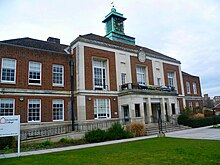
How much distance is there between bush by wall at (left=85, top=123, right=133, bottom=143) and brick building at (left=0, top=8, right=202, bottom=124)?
390 cm

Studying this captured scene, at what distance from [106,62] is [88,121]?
730cm

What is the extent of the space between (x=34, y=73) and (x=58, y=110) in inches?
168

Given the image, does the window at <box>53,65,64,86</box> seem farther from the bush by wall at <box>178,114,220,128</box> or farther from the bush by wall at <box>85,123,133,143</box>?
the bush by wall at <box>178,114,220,128</box>

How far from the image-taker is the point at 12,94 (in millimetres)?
16672

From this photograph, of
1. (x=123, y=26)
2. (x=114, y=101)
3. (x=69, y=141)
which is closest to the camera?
(x=69, y=141)

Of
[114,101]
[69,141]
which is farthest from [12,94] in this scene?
[114,101]

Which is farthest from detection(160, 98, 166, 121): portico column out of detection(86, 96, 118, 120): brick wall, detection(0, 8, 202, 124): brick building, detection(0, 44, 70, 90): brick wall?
detection(0, 44, 70, 90): brick wall

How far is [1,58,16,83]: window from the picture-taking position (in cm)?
1683

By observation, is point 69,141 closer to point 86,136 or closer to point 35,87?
point 86,136

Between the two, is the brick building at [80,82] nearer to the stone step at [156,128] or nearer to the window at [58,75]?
the window at [58,75]

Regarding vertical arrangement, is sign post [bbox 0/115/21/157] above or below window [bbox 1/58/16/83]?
below

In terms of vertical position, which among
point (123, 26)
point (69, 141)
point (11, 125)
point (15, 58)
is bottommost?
point (69, 141)

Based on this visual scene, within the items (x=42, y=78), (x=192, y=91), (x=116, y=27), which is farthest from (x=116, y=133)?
(x=192, y=91)

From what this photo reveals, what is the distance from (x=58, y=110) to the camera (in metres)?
18.9
